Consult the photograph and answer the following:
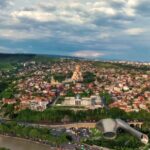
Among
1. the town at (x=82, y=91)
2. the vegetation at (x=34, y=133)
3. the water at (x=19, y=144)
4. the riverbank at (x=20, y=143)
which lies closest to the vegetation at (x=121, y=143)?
the vegetation at (x=34, y=133)

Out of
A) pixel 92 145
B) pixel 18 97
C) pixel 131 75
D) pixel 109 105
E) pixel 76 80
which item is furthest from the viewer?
pixel 131 75

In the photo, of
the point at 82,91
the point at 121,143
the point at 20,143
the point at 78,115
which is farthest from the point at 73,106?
the point at 121,143

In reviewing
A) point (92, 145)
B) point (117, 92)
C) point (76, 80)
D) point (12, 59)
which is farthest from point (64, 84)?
point (12, 59)

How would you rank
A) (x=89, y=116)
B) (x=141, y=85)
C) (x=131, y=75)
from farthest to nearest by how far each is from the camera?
(x=131, y=75) < (x=141, y=85) < (x=89, y=116)

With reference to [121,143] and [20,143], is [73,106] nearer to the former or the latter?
[20,143]

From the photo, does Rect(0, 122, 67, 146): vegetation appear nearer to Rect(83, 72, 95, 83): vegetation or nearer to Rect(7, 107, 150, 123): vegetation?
Rect(7, 107, 150, 123): vegetation

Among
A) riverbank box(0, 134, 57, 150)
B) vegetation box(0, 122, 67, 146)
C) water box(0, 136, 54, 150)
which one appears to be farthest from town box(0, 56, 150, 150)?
water box(0, 136, 54, 150)

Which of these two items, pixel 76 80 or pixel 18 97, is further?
pixel 76 80

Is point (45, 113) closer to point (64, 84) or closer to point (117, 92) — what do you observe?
point (117, 92)

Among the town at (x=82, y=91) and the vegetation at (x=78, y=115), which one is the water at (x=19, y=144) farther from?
the town at (x=82, y=91)
